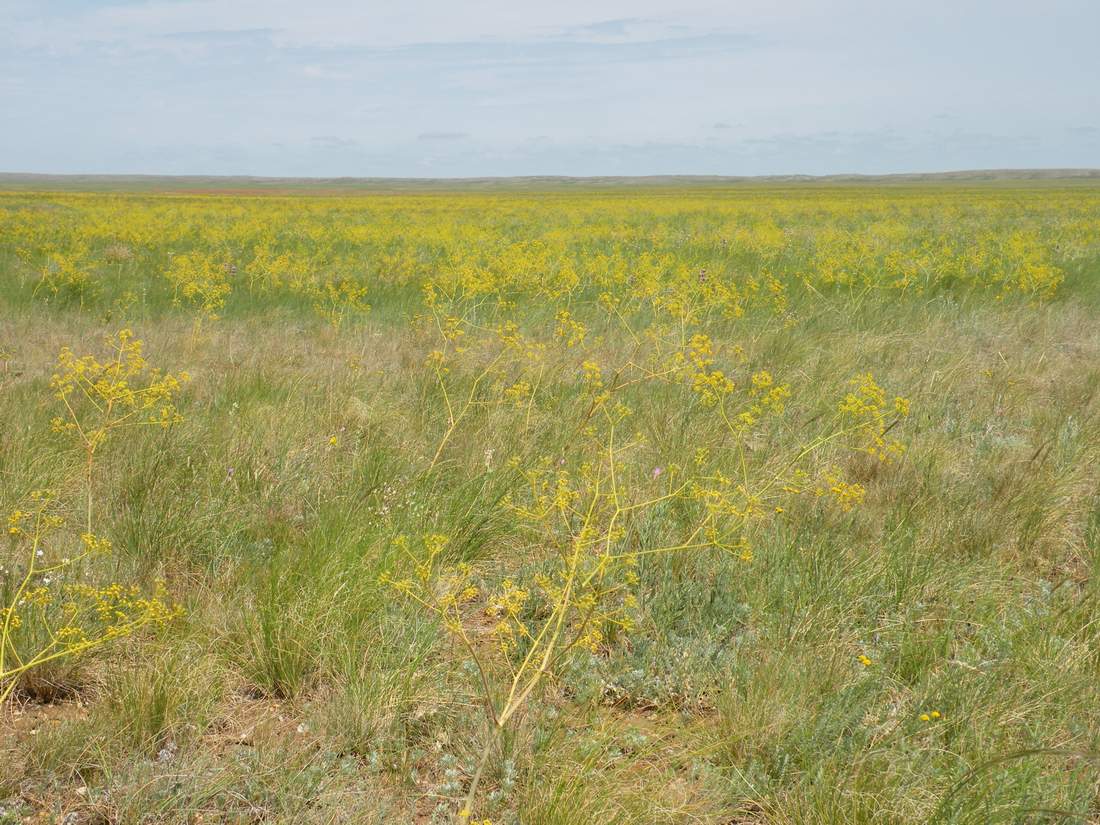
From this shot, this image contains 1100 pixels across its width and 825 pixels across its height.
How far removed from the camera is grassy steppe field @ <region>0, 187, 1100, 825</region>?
1874 mm

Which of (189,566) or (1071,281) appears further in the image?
(1071,281)

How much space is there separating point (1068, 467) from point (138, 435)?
168 inches

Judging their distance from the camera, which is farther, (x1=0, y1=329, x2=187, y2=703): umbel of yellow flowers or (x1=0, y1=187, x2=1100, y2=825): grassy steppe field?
(x1=0, y1=329, x2=187, y2=703): umbel of yellow flowers

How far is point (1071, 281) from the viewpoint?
1030 cm

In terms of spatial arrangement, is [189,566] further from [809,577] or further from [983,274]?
[983,274]

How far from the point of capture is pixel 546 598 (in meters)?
2.78

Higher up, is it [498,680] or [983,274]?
[983,274]

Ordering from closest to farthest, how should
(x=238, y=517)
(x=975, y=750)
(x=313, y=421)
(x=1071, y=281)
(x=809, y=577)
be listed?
(x=975, y=750), (x=809, y=577), (x=238, y=517), (x=313, y=421), (x=1071, y=281)

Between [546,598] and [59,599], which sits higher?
[59,599]

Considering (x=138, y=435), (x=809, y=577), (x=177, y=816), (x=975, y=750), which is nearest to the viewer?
(x=177, y=816)

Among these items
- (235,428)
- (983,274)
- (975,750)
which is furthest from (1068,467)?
(983,274)

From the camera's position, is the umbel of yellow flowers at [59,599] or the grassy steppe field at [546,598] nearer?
the grassy steppe field at [546,598]

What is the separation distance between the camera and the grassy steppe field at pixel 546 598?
187 centimetres

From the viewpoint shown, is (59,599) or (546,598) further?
(546,598)
